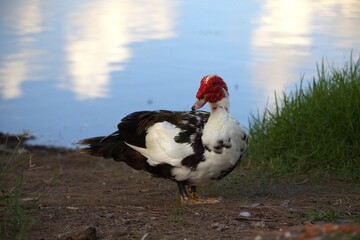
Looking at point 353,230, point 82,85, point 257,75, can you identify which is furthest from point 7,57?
point 353,230

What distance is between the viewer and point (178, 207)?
19.5 feet

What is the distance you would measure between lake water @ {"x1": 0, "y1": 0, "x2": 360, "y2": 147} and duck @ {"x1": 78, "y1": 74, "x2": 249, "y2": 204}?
3.64 meters

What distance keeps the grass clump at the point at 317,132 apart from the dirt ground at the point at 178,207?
227mm

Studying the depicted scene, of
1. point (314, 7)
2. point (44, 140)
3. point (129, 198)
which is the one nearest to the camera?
point (129, 198)

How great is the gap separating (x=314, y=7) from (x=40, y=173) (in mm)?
8773

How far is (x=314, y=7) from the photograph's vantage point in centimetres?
1577

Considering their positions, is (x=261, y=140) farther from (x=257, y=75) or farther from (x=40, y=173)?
(x=257, y=75)

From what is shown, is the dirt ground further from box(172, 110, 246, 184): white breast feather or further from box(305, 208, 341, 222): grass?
box(172, 110, 246, 184): white breast feather

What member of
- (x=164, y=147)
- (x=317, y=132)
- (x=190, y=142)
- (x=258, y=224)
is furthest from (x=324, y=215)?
(x=317, y=132)

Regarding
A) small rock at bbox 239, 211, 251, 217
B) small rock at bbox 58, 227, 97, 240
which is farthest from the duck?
small rock at bbox 58, 227, 97, 240

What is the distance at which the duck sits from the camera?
5.81 m

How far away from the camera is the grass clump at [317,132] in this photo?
720cm

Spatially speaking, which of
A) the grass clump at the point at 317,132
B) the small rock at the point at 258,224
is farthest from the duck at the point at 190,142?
the grass clump at the point at 317,132

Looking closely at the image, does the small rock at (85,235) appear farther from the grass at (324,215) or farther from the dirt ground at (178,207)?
the grass at (324,215)
